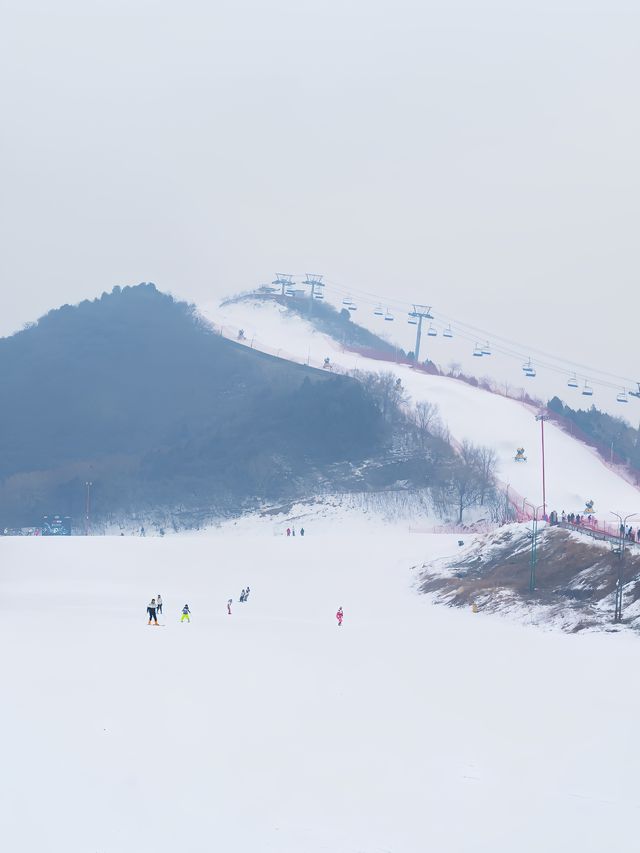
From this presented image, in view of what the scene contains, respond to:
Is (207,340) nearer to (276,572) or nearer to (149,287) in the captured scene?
(149,287)

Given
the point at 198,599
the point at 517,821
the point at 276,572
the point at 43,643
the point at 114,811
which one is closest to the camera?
the point at 114,811

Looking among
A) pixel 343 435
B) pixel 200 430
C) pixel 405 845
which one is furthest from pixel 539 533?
pixel 200 430

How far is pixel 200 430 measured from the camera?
123 meters

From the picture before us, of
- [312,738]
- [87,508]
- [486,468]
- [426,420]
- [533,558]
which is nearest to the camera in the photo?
[312,738]

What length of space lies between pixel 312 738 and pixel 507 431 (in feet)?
302

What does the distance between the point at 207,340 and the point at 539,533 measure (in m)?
94.4

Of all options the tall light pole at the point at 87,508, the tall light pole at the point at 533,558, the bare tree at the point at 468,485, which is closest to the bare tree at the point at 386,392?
the bare tree at the point at 468,485

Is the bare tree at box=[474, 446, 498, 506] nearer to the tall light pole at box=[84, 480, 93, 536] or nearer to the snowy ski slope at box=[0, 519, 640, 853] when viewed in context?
the tall light pole at box=[84, 480, 93, 536]

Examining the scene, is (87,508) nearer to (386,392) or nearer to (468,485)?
(386,392)

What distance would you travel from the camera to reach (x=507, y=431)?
112 metres

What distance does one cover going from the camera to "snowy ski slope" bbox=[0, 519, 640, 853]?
16.9 m

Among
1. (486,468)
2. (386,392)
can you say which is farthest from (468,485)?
(386,392)

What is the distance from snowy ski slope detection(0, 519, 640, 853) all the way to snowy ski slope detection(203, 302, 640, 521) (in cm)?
4972

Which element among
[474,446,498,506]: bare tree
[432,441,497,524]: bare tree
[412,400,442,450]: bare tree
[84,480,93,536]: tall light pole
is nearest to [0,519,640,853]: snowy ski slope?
[432,441,497,524]: bare tree
